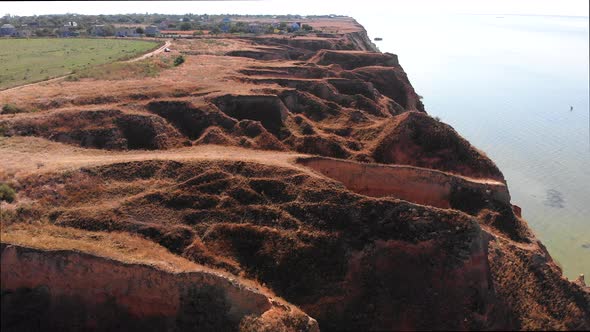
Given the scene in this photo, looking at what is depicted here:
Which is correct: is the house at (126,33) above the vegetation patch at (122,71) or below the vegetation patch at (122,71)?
above

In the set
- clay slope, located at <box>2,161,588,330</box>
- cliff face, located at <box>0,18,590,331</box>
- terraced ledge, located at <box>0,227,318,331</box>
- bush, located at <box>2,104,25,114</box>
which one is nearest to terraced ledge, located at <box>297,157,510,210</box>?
cliff face, located at <box>0,18,590,331</box>

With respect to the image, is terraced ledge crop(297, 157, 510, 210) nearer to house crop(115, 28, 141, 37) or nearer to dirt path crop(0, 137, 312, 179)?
dirt path crop(0, 137, 312, 179)

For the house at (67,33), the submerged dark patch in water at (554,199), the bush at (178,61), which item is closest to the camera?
the submerged dark patch in water at (554,199)

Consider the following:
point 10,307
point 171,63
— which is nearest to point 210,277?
point 10,307

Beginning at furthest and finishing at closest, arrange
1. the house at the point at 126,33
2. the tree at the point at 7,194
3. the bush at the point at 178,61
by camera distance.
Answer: the house at the point at 126,33 → the bush at the point at 178,61 → the tree at the point at 7,194

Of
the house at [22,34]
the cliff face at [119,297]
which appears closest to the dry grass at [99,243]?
the cliff face at [119,297]

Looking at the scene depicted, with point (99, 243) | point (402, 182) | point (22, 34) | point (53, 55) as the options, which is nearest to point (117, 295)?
point (99, 243)

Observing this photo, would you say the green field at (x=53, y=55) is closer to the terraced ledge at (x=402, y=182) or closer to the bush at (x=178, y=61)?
the bush at (x=178, y=61)
